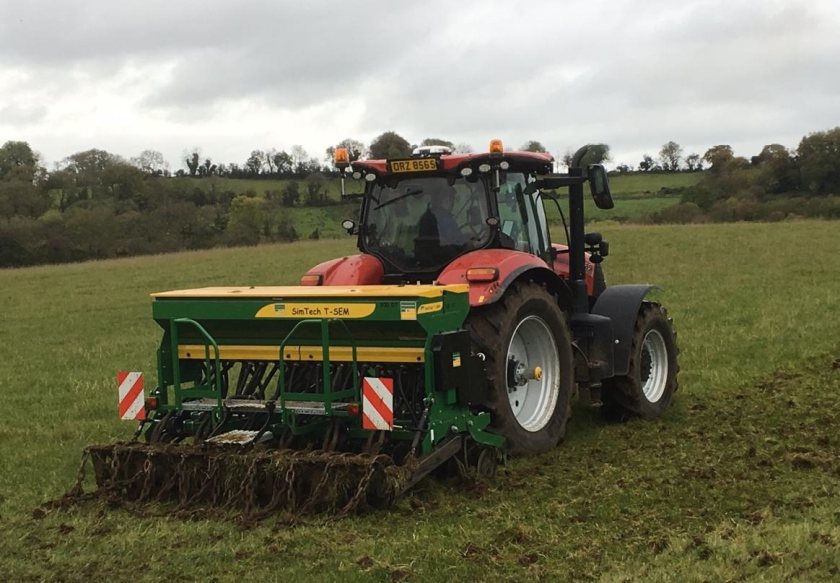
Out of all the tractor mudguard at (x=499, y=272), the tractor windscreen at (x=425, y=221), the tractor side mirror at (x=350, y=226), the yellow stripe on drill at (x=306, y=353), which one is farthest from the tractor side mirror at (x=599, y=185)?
the yellow stripe on drill at (x=306, y=353)

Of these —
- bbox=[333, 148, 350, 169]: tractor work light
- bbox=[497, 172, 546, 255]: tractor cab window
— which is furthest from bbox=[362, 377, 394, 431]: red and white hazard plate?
bbox=[333, 148, 350, 169]: tractor work light

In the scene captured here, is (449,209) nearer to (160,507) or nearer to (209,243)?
(160,507)

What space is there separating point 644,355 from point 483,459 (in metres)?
2.95

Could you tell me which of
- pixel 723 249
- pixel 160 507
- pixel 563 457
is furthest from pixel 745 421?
pixel 723 249

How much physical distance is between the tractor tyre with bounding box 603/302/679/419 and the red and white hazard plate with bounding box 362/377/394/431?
2988mm

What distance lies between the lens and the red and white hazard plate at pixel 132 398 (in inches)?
242

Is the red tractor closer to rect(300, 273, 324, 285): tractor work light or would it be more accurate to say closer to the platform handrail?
rect(300, 273, 324, 285): tractor work light

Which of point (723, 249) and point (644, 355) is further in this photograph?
point (723, 249)

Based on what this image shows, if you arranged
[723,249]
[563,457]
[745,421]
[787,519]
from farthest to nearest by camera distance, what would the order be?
[723,249] < [745,421] < [563,457] < [787,519]

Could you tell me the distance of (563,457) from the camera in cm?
654

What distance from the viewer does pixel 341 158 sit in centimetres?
720

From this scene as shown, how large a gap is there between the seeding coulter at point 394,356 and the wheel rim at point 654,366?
0.43 m

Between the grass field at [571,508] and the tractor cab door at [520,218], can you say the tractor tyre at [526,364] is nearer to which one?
the grass field at [571,508]

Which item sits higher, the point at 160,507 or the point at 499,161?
the point at 499,161
